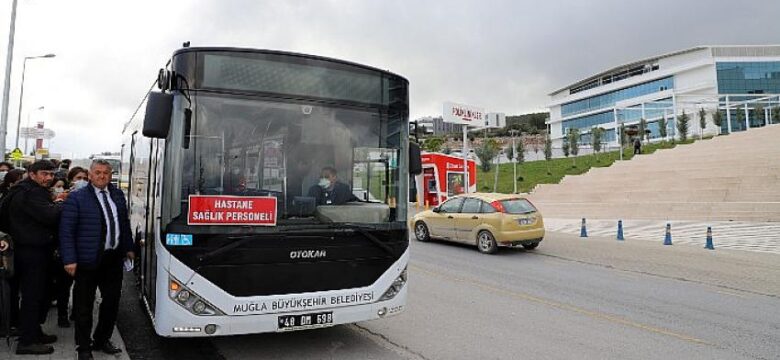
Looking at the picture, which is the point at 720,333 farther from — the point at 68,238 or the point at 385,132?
the point at 68,238

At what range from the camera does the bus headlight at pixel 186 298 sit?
407cm

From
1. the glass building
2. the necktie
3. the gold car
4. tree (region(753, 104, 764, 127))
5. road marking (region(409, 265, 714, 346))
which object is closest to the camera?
the necktie

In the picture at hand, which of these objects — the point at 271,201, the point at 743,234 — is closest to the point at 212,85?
the point at 271,201

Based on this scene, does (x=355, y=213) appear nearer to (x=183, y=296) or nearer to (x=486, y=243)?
(x=183, y=296)

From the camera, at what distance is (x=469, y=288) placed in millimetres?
8281

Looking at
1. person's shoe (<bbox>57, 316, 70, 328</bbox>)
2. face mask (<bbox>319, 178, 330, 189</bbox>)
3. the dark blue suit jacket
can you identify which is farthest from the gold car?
the dark blue suit jacket

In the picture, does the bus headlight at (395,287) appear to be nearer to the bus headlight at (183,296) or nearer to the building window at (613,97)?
the bus headlight at (183,296)

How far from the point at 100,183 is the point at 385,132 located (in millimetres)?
2843

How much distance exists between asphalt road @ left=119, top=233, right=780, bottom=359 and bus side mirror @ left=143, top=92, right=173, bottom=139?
2.32 meters

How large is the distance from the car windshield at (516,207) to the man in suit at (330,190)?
812cm

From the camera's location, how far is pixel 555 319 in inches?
251

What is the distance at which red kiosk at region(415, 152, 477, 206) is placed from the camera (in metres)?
28.0

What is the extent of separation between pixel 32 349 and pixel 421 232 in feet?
37.4

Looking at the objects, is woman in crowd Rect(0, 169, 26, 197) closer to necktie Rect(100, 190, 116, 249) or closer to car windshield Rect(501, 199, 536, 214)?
necktie Rect(100, 190, 116, 249)
